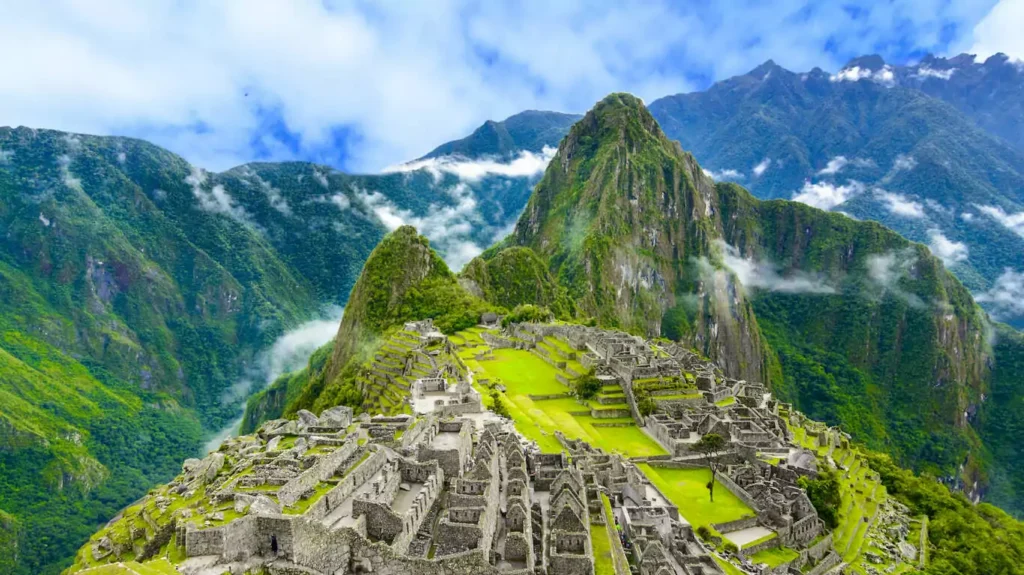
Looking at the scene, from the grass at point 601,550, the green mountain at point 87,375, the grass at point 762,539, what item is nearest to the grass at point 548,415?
the grass at point 601,550

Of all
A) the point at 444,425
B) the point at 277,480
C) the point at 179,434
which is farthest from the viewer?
the point at 179,434

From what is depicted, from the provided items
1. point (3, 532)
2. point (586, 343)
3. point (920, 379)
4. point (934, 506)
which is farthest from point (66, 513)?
point (920, 379)

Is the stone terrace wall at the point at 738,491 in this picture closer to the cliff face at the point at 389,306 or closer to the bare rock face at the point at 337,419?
the bare rock face at the point at 337,419

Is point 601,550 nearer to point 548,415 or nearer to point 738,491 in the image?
point 738,491

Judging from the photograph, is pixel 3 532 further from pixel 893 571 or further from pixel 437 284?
pixel 893 571

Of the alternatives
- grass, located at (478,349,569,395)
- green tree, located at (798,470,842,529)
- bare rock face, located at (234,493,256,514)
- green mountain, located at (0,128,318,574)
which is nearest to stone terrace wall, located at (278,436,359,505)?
bare rock face, located at (234,493,256,514)

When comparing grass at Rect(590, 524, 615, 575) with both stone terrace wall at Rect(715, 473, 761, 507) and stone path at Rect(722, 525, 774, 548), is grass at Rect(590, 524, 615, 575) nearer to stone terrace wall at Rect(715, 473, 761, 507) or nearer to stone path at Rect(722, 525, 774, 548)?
stone path at Rect(722, 525, 774, 548)
